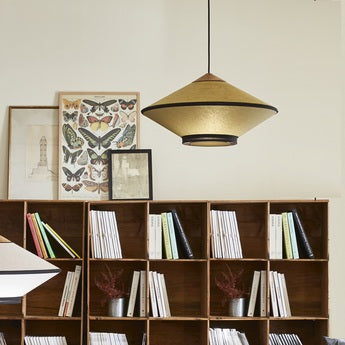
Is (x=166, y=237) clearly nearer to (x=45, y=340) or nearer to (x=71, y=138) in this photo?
(x=71, y=138)

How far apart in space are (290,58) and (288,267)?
1.53m

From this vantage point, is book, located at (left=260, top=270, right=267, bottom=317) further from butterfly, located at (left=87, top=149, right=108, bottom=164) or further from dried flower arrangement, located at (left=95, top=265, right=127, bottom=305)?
butterfly, located at (left=87, top=149, right=108, bottom=164)

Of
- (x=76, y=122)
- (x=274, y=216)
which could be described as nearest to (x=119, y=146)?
(x=76, y=122)

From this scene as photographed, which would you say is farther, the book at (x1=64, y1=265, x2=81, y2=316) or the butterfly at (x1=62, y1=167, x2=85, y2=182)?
the butterfly at (x1=62, y1=167, x2=85, y2=182)

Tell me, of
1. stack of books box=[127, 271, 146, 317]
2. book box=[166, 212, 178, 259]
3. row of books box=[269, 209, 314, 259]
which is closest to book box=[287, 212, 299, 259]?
row of books box=[269, 209, 314, 259]

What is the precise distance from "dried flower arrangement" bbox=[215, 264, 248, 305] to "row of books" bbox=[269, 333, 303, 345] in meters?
0.36

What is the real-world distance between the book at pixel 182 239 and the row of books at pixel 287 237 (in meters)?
0.57

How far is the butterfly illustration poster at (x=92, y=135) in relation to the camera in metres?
6.53

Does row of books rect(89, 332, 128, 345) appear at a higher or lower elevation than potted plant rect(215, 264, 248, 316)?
lower

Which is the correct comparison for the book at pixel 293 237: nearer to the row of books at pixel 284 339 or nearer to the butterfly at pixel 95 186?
the row of books at pixel 284 339

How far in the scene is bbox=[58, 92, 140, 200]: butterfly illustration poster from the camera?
6.53 m

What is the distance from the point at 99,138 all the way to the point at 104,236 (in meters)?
0.74

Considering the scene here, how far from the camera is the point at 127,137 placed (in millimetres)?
6574

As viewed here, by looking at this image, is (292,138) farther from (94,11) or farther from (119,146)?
(94,11)
